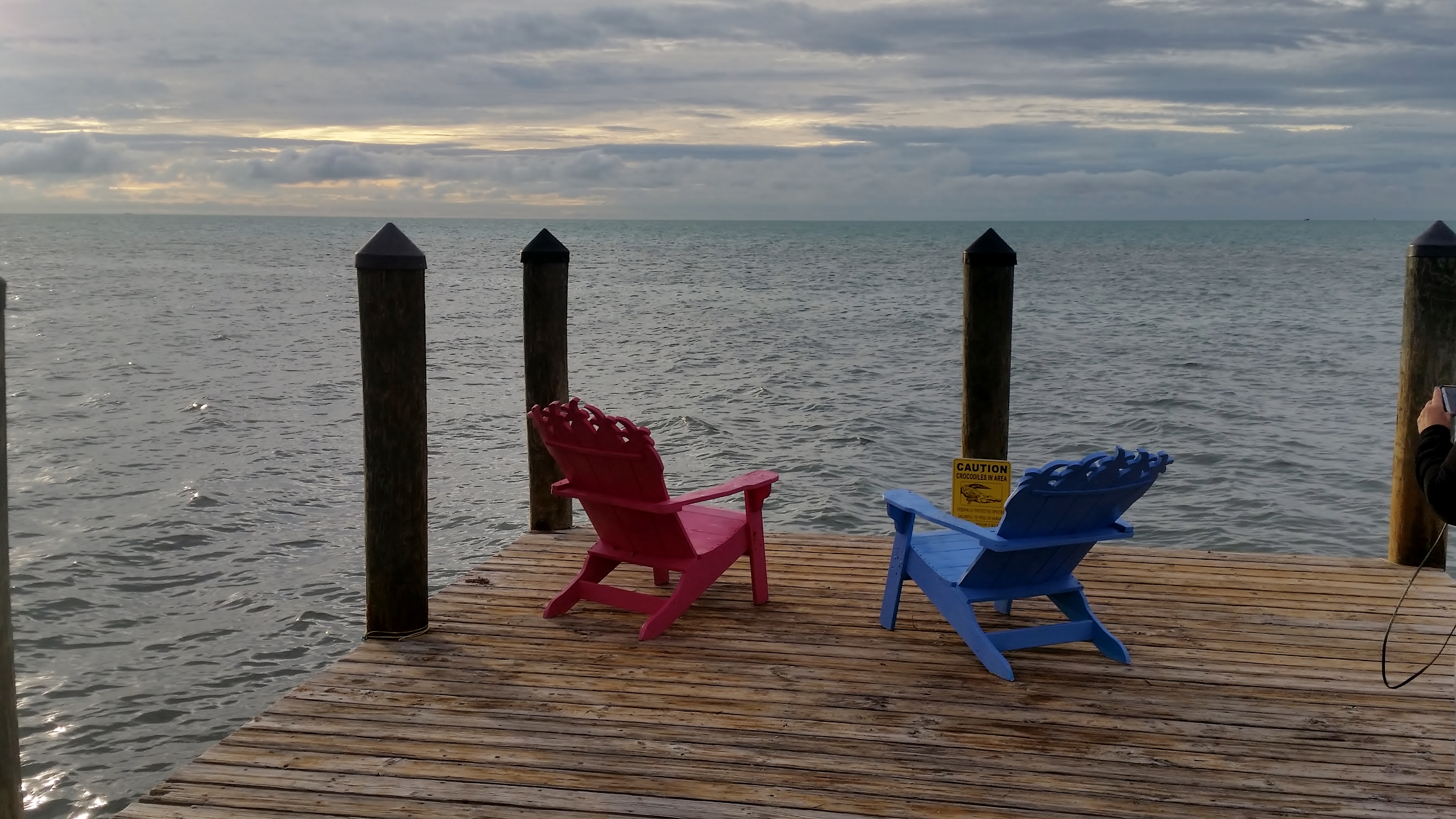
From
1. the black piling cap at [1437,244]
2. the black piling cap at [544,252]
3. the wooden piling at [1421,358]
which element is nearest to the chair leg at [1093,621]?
the wooden piling at [1421,358]

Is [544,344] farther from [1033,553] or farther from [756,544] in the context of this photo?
[1033,553]

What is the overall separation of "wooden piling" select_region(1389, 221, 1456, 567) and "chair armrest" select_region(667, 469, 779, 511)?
10.1ft

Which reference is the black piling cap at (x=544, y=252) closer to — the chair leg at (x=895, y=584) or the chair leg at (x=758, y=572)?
the chair leg at (x=758, y=572)

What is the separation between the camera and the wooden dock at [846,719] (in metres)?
3.39

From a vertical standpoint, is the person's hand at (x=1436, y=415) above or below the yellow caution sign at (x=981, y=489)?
above

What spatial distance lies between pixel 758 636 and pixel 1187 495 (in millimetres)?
8474

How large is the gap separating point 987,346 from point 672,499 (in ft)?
6.29

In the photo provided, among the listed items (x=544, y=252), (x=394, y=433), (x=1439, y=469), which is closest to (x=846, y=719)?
(x=1439, y=469)

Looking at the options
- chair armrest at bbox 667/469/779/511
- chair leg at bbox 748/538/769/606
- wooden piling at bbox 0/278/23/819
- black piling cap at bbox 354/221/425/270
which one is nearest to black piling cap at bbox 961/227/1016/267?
chair armrest at bbox 667/469/779/511

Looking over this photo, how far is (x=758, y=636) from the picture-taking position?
4797 millimetres

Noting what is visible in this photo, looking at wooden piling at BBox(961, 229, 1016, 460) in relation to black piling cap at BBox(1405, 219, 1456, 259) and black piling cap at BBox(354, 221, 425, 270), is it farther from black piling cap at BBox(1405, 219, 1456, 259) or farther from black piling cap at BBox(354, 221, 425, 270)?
black piling cap at BBox(354, 221, 425, 270)

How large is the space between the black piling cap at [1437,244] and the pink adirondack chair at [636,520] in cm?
331

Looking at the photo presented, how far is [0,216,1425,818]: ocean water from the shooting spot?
749 cm

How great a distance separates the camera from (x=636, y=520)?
190 inches
